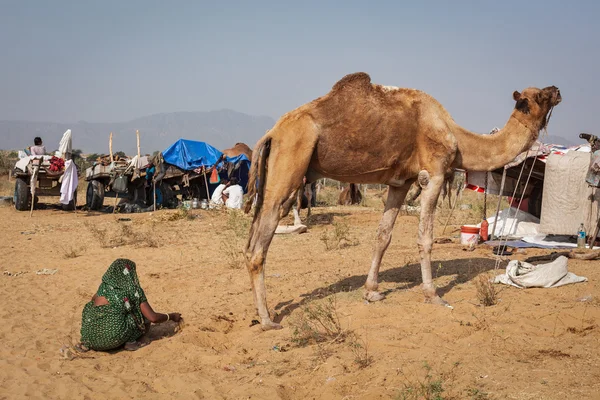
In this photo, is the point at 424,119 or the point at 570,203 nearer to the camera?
the point at 424,119

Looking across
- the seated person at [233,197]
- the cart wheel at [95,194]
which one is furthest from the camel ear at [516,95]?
the cart wheel at [95,194]

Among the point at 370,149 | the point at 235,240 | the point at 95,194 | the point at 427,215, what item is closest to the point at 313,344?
the point at 427,215

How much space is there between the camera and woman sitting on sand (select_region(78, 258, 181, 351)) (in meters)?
5.67

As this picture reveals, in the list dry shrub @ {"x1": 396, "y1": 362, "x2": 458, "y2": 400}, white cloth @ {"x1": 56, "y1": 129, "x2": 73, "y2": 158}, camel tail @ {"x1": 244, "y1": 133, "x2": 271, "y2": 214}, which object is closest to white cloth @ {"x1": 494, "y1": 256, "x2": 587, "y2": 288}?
dry shrub @ {"x1": 396, "y1": 362, "x2": 458, "y2": 400}

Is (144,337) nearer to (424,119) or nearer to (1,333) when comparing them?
(1,333)

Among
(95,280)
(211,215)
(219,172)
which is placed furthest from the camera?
(219,172)

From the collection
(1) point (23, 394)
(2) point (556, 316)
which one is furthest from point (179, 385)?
(2) point (556, 316)

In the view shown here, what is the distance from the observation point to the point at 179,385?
15.7 ft

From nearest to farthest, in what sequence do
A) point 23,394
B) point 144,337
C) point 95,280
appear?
point 23,394, point 144,337, point 95,280

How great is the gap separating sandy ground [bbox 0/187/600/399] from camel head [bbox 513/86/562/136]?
2.04 m

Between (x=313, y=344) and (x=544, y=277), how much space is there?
322 centimetres

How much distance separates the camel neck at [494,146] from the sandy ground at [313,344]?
153 cm

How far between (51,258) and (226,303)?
4.87 m

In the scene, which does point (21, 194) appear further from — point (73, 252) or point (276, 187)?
point (276, 187)
